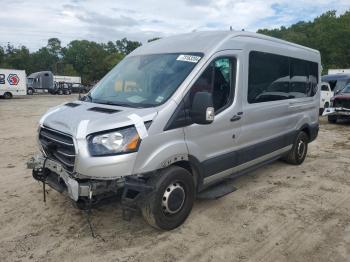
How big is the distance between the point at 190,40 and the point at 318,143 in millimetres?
6743

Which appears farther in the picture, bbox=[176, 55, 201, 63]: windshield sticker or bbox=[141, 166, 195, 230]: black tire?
bbox=[176, 55, 201, 63]: windshield sticker

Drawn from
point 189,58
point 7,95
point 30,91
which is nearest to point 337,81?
point 189,58

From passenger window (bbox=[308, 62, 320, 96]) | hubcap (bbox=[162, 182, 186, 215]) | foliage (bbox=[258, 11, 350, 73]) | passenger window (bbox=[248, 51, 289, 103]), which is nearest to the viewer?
hubcap (bbox=[162, 182, 186, 215])

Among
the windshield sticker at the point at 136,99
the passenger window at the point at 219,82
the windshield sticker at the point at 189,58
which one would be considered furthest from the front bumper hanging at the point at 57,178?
the windshield sticker at the point at 189,58

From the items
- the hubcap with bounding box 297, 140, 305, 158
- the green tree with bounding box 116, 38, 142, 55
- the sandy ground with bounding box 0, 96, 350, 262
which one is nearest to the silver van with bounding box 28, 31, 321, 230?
the sandy ground with bounding box 0, 96, 350, 262

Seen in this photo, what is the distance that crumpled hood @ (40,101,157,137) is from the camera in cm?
370

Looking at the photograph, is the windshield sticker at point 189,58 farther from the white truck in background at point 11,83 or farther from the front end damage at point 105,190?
the white truck in background at point 11,83

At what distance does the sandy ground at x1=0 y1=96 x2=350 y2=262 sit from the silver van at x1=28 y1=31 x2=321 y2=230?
1.18 ft

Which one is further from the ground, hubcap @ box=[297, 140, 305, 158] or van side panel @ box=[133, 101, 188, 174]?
van side panel @ box=[133, 101, 188, 174]

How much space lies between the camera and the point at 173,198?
418 centimetres

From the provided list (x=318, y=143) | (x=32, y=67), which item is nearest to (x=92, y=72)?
(x=32, y=67)

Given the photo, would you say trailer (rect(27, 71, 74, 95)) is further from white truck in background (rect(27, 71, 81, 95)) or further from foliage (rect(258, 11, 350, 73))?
foliage (rect(258, 11, 350, 73))

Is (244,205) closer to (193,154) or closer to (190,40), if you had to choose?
(193,154)

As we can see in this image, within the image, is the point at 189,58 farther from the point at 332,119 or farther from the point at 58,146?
the point at 332,119
